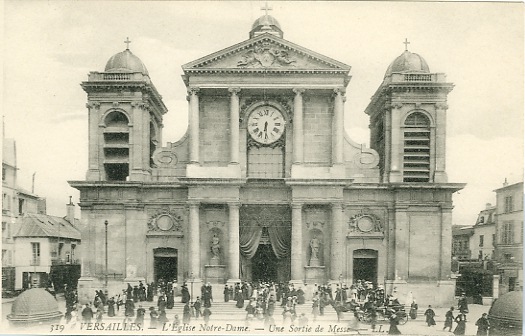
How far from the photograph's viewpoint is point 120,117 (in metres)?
31.4

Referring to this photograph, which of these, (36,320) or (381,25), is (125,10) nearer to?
(381,25)

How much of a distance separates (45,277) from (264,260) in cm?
1319

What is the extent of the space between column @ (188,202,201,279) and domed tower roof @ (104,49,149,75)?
6.96m

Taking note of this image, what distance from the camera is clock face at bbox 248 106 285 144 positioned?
3114 cm

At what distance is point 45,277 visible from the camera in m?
36.3

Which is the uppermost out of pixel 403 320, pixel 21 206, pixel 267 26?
pixel 267 26

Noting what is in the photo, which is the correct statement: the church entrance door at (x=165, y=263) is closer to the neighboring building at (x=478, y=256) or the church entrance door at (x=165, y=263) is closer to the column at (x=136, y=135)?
the column at (x=136, y=135)

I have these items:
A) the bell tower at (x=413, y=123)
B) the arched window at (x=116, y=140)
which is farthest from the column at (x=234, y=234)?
the bell tower at (x=413, y=123)

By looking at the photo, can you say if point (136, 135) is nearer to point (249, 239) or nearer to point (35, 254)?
point (249, 239)

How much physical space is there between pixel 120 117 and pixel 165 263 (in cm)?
730

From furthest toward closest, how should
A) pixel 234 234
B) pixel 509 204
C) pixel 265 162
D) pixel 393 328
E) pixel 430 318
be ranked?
1. pixel 265 162
2. pixel 234 234
3. pixel 509 204
4. pixel 430 318
5. pixel 393 328

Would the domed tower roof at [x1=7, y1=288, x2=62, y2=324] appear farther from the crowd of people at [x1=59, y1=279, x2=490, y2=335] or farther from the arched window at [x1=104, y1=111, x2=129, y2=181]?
the arched window at [x1=104, y1=111, x2=129, y2=181]

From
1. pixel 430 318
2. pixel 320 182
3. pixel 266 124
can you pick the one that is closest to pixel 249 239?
pixel 320 182

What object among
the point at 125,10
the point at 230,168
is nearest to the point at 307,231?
the point at 230,168
